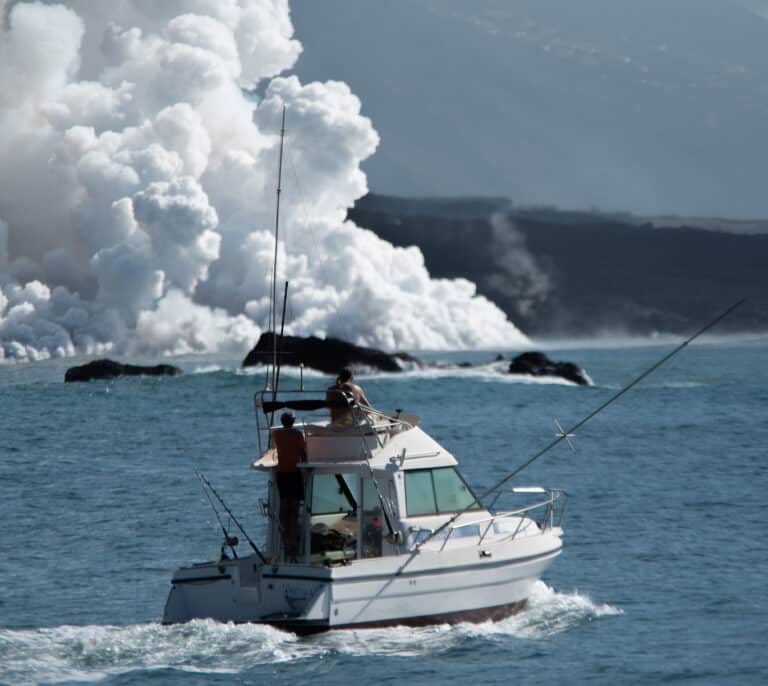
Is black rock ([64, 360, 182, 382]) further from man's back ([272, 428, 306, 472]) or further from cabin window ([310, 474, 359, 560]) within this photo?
man's back ([272, 428, 306, 472])

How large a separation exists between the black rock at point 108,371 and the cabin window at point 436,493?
242 feet

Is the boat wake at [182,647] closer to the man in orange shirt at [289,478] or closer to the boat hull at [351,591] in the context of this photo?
the boat hull at [351,591]

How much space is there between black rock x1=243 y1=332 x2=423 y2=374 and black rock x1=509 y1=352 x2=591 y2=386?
26.8 ft

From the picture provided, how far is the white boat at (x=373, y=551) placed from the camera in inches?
995

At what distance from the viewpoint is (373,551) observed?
87.6 feet

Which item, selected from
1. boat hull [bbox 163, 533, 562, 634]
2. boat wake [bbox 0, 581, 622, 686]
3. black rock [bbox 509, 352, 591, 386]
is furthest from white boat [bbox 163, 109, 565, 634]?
black rock [bbox 509, 352, 591, 386]

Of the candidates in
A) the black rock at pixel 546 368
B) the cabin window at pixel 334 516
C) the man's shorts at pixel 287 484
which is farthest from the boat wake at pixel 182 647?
the black rock at pixel 546 368

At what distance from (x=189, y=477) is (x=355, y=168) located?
7161cm

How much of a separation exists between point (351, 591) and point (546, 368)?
74877 millimetres

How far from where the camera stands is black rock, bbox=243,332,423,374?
109 metres

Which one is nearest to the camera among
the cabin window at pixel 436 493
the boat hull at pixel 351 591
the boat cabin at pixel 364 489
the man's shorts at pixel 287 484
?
the boat hull at pixel 351 591

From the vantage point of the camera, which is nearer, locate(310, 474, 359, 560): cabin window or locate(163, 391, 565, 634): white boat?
locate(163, 391, 565, 634): white boat

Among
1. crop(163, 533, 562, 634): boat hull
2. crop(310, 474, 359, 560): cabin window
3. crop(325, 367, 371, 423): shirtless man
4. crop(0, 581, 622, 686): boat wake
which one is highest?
crop(325, 367, 371, 423): shirtless man

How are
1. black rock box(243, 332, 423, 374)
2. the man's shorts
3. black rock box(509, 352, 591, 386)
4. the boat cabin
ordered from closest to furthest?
the boat cabin < the man's shorts < black rock box(509, 352, 591, 386) < black rock box(243, 332, 423, 374)
